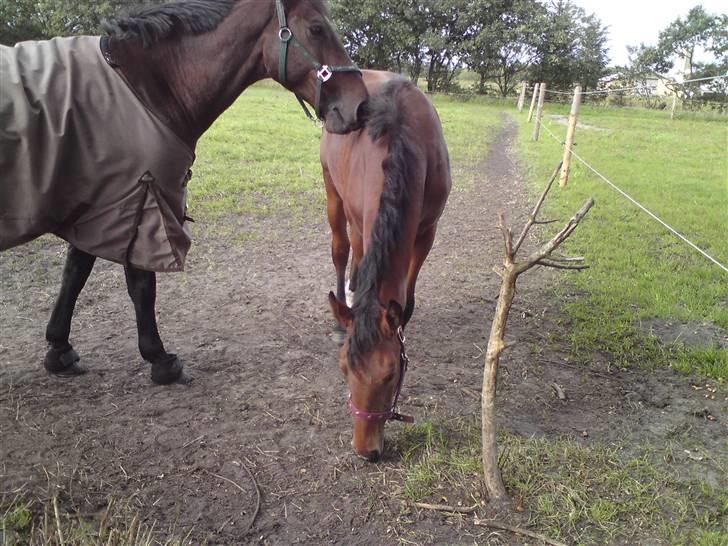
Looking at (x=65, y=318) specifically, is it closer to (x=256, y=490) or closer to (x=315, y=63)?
(x=256, y=490)

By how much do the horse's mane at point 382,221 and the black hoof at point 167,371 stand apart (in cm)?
154

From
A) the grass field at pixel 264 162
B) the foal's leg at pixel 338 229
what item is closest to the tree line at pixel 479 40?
the grass field at pixel 264 162

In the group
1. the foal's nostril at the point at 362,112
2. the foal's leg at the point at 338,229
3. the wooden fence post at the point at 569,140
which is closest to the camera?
the foal's nostril at the point at 362,112

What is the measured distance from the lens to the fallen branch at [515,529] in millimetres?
2166

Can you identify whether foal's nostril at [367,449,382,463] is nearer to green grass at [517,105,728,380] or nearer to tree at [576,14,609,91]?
green grass at [517,105,728,380]

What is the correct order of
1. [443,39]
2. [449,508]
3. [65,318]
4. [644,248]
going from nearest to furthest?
[449,508]
[65,318]
[644,248]
[443,39]

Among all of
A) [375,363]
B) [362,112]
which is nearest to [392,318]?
[375,363]

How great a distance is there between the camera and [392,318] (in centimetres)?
223

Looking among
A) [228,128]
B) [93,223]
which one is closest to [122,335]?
[93,223]

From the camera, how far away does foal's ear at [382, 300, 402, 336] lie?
87.1 inches

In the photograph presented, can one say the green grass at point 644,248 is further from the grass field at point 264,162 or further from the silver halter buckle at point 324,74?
the silver halter buckle at point 324,74

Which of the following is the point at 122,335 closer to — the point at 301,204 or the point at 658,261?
the point at 301,204

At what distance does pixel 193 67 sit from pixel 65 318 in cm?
175

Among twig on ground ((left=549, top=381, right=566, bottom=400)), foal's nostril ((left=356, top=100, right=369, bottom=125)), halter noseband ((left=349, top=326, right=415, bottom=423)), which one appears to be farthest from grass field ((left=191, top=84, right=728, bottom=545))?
foal's nostril ((left=356, top=100, right=369, bottom=125))
